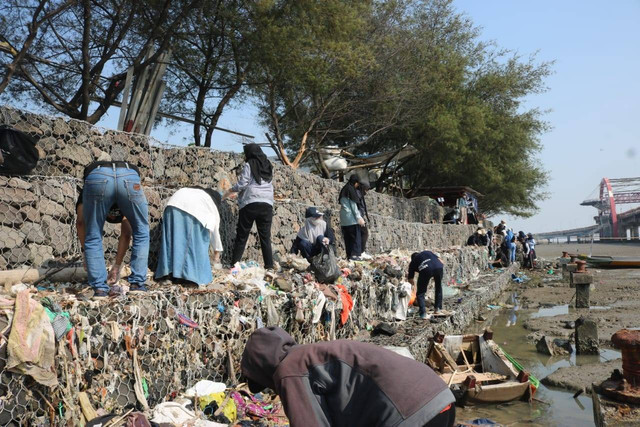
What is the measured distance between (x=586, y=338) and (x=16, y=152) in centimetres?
912

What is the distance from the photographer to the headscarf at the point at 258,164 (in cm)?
725

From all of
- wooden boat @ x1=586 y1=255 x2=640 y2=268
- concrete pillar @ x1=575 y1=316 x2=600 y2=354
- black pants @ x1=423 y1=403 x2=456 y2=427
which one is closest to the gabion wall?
black pants @ x1=423 y1=403 x2=456 y2=427

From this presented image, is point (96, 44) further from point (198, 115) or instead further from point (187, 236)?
point (187, 236)

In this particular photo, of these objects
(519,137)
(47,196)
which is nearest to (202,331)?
(47,196)

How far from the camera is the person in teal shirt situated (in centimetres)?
1019

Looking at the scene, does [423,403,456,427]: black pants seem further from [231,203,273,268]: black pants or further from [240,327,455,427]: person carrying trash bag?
[231,203,273,268]: black pants

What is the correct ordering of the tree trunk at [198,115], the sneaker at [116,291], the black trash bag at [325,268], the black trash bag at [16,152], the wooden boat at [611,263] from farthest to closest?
the wooden boat at [611,263] < the tree trunk at [198,115] < the black trash bag at [325,268] < the black trash bag at [16,152] < the sneaker at [116,291]

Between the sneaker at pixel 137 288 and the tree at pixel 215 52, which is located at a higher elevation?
the tree at pixel 215 52

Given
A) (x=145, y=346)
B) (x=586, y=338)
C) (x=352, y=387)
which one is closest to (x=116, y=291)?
(x=145, y=346)

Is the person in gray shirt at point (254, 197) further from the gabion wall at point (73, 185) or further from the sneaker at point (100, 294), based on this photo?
the sneaker at point (100, 294)

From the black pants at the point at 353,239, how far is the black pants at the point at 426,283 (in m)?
1.40

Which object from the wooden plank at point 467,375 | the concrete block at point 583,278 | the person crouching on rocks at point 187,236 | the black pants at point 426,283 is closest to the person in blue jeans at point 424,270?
the black pants at point 426,283

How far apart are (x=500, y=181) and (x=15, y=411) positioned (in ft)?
93.4

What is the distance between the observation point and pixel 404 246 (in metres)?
18.5
